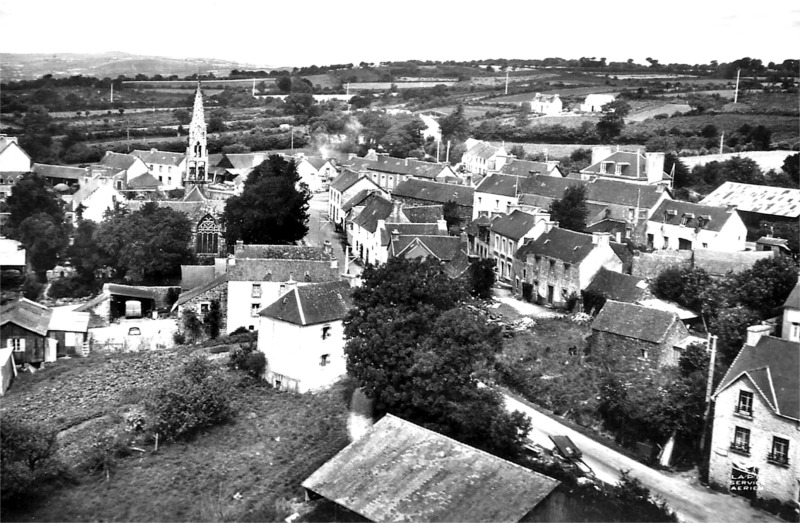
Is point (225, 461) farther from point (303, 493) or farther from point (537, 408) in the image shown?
point (537, 408)

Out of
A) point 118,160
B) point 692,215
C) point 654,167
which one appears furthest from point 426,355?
point 118,160

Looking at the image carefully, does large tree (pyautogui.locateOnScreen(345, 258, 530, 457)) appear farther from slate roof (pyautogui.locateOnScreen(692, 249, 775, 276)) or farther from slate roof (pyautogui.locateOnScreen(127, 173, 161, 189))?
slate roof (pyautogui.locateOnScreen(127, 173, 161, 189))

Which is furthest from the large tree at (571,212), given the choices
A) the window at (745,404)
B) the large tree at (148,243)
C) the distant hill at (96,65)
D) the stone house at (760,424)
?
the distant hill at (96,65)

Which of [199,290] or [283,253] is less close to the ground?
[283,253]

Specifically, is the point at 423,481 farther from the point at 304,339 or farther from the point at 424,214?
the point at 424,214

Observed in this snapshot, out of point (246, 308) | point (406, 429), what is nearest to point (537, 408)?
point (406, 429)

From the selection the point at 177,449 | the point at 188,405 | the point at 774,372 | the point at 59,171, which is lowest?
the point at 177,449

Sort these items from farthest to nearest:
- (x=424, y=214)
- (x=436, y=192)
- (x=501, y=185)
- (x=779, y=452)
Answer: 1. (x=436, y=192)
2. (x=501, y=185)
3. (x=424, y=214)
4. (x=779, y=452)

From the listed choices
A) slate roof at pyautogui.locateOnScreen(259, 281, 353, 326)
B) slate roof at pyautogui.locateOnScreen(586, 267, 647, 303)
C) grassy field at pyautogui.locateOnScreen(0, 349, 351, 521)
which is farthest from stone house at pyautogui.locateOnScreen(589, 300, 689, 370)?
grassy field at pyautogui.locateOnScreen(0, 349, 351, 521)
